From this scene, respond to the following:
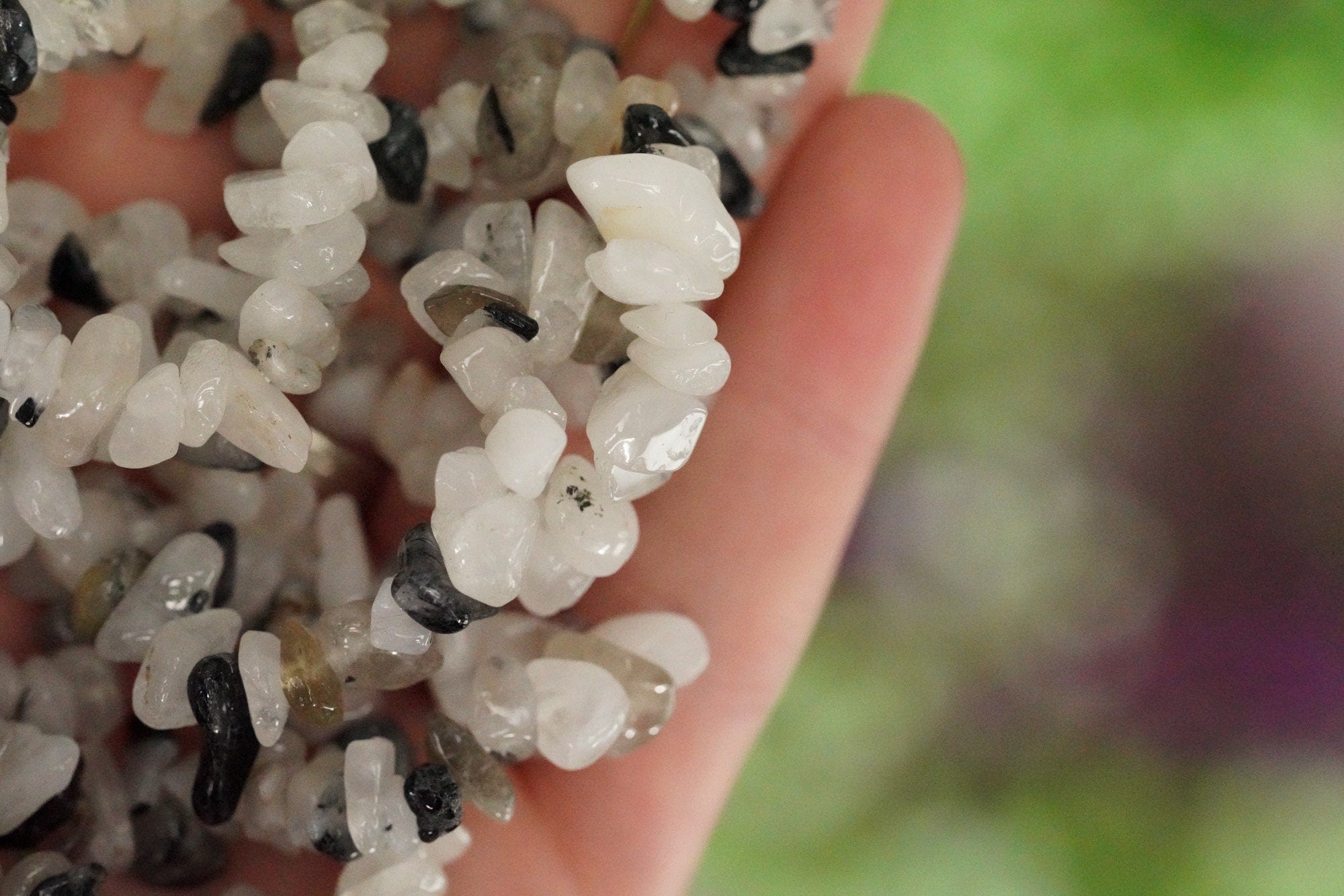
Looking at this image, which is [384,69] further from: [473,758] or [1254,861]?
[1254,861]

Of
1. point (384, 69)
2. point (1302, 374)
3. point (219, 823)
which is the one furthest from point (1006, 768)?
point (384, 69)

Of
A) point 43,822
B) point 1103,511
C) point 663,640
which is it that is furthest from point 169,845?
point 1103,511

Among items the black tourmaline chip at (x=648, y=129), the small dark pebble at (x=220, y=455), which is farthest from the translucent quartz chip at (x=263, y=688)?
the black tourmaline chip at (x=648, y=129)

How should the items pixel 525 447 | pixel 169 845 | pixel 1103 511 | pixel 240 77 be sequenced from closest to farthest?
pixel 525 447 < pixel 169 845 < pixel 240 77 < pixel 1103 511

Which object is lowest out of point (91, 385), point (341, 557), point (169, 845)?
point (169, 845)

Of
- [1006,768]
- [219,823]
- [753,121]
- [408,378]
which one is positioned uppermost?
[753,121]

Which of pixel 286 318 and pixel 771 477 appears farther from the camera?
pixel 771 477

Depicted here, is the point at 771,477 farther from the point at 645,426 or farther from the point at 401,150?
the point at 401,150
